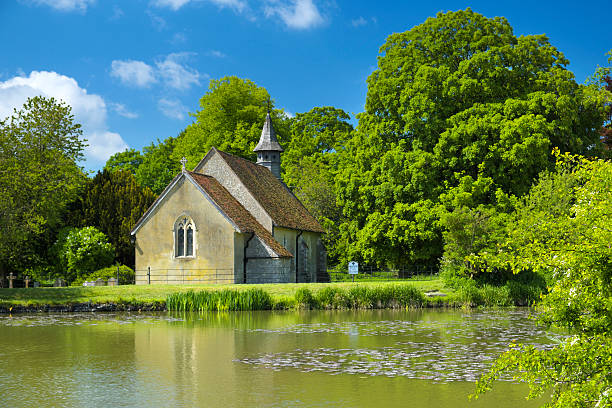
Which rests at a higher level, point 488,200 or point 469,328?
point 488,200

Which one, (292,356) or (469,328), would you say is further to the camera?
(469,328)

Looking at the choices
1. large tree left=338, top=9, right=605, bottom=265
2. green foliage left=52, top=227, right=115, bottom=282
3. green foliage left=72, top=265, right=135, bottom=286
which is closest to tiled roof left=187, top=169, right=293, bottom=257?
large tree left=338, top=9, right=605, bottom=265

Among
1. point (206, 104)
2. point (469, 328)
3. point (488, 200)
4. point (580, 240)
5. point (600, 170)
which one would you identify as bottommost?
point (469, 328)

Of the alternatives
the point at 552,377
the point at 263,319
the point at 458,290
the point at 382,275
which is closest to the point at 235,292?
the point at 263,319

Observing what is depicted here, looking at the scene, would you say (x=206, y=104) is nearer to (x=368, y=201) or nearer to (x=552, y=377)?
(x=368, y=201)

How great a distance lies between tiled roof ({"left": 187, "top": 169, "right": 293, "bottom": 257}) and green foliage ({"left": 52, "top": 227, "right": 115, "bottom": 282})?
7559 mm

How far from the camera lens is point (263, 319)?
2469cm

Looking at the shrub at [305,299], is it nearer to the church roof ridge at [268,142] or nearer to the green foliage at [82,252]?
the green foliage at [82,252]

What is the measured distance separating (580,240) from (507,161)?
30.3m

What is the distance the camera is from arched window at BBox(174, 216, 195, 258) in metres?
37.9

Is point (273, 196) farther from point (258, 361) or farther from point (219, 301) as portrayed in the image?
point (258, 361)

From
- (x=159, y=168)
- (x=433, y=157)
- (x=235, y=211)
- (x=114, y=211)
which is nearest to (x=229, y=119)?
(x=159, y=168)

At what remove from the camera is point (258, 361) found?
14492mm

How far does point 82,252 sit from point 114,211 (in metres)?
5.90
